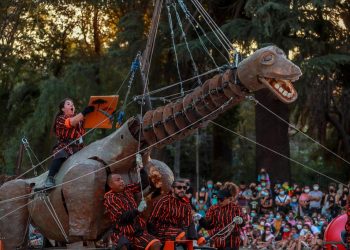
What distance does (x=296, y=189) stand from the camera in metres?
23.2

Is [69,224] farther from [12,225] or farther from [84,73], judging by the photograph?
[84,73]

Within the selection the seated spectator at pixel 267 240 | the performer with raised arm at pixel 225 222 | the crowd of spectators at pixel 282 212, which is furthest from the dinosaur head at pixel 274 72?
the seated spectator at pixel 267 240

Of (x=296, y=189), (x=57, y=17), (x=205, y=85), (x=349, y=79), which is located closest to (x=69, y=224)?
(x=205, y=85)

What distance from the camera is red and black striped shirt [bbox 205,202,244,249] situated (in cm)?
1310

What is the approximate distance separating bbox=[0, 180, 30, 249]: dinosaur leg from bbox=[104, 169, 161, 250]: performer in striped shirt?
8.50ft

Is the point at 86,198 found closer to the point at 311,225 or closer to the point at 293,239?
the point at 293,239

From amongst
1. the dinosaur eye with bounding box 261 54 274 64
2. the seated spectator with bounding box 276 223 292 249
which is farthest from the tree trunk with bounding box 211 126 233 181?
the dinosaur eye with bounding box 261 54 274 64

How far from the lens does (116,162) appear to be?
42.9 feet

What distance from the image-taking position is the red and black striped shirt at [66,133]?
45.6ft

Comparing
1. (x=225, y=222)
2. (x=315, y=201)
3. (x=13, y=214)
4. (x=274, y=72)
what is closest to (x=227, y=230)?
(x=225, y=222)

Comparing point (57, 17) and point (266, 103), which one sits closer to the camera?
point (266, 103)

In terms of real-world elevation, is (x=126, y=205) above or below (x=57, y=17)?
below

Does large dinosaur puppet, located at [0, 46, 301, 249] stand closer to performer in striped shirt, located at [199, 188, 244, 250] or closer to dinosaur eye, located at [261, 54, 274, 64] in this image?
dinosaur eye, located at [261, 54, 274, 64]

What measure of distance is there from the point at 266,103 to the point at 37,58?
414 inches
